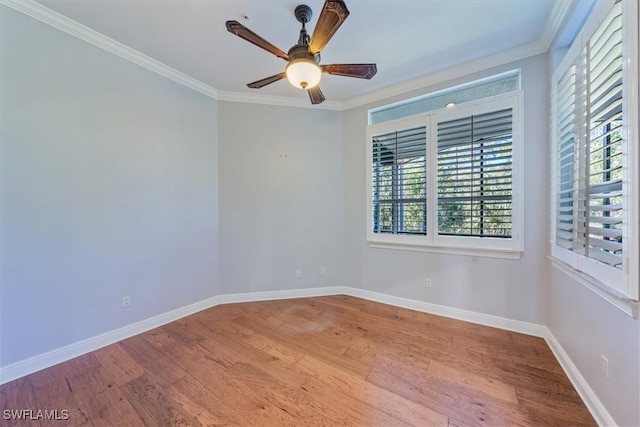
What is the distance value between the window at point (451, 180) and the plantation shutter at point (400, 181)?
1cm

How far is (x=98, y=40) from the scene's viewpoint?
2.26 meters

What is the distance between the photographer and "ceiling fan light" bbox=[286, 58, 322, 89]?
1.73 meters

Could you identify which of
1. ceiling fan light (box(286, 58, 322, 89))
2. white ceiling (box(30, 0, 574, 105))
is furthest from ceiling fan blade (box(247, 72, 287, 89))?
white ceiling (box(30, 0, 574, 105))

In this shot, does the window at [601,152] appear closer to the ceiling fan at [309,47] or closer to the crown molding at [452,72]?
the crown molding at [452,72]

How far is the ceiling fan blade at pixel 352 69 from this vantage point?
1.86m

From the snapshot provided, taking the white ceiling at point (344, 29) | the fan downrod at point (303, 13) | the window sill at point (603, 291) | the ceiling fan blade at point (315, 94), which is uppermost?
the white ceiling at point (344, 29)

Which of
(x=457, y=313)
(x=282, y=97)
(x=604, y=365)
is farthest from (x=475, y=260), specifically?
(x=282, y=97)

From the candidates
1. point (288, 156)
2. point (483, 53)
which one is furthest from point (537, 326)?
point (288, 156)

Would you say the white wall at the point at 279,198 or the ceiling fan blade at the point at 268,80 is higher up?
the ceiling fan blade at the point at 268,80

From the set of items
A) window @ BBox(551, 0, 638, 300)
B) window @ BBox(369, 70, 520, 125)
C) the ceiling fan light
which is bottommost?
window @ BBox(551, 0, 638, 300)

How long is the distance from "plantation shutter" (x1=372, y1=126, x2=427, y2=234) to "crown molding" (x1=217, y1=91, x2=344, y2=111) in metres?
0.83

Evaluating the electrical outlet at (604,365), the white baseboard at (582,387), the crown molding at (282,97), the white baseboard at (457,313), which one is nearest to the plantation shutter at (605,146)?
the electrical outlet at (604,365)

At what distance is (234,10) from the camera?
6.46 ft

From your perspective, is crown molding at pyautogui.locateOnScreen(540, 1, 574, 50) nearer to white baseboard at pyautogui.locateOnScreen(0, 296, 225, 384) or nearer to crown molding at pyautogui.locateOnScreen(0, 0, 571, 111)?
crown molding at pyautogui.locateOnScreen(0, 0, 571, 111)
